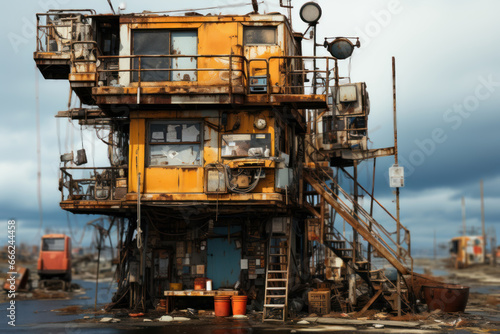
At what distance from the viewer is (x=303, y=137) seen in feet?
85.5

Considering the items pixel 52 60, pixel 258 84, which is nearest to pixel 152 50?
pixel 52 60

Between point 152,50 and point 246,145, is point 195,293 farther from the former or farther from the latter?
point 152,50

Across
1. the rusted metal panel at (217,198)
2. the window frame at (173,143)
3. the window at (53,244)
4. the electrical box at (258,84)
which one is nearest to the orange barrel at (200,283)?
the rusted metal panel at (217,198)

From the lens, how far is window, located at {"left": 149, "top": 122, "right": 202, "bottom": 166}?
69.6ft

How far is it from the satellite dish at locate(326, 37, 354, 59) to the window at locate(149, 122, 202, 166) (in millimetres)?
7146

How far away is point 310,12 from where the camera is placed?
24.0 metres

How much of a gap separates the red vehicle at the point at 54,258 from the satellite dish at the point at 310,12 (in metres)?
24.3

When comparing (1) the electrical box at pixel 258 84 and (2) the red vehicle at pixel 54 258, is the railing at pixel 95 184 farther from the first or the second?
(2) the red vehicle at pixel 54 258

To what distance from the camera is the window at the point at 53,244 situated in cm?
3900

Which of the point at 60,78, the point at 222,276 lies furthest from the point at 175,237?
the point at 60,78

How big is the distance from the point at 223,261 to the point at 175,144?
504 cm

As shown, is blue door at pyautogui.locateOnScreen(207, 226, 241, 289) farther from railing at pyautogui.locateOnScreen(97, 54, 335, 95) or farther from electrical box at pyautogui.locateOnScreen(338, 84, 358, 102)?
electrical box at pyautogui.locateOnScreen(338, 84, 358, 102)

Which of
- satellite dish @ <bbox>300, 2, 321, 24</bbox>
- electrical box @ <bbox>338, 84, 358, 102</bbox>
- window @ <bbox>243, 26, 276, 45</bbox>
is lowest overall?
electrical box @ <bbox>338, 84, 358, 102</bbox>

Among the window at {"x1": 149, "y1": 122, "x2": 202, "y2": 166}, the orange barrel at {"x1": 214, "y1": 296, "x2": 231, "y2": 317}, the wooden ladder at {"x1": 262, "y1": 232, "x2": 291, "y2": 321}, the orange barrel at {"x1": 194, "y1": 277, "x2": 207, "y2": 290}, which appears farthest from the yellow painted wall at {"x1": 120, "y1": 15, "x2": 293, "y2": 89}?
the orange barrel at {"x1": 214, "y1": 296, "x2": 231, "y2": 317}
